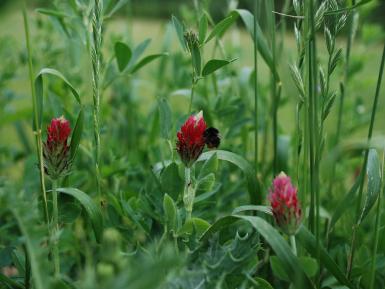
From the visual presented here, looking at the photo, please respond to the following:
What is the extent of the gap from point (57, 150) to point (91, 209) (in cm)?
10

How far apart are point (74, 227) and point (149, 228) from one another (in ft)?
1.17

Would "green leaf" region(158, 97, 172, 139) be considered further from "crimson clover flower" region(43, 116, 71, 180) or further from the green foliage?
"crimson clover flower" region(43, 116, 71, 180)

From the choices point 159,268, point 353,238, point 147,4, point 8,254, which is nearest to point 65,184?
point 8,254

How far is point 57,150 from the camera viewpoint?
29.0 inches

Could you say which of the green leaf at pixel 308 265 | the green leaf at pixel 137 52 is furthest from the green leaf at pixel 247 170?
the green leaf at pixel 137 52

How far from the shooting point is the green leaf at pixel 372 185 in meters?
0.81

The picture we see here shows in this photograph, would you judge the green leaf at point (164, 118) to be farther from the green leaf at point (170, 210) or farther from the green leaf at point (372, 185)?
the green leaf at point (372, 185)

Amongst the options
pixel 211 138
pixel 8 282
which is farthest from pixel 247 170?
pixel 8 282

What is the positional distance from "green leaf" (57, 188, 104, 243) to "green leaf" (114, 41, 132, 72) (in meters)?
0.33

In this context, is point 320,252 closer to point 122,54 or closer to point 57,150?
point 57,150

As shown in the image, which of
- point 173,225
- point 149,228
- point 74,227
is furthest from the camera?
point 74,227

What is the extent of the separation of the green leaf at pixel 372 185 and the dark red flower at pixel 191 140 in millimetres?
219

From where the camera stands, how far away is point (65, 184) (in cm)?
94

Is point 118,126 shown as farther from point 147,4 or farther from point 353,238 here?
point 147,4
